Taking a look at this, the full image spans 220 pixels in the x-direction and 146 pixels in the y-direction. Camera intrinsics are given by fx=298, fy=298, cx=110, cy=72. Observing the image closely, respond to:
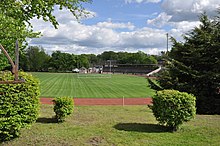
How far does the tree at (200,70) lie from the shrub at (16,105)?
9.10m

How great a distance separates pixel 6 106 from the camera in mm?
7566

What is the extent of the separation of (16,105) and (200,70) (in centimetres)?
1071

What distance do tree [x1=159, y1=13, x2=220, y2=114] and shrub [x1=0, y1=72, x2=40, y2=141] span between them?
9098 mm

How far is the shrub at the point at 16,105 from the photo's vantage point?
7559 mm

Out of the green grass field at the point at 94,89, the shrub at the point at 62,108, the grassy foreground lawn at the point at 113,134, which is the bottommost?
the green grass field at the point at 94,89

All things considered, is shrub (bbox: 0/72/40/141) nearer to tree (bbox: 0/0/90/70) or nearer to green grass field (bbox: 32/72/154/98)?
tree (bbox: 0/0/90/70)

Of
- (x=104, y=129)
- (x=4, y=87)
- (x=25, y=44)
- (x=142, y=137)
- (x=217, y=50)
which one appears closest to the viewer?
(x=4, y=87)

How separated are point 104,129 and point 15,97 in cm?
305

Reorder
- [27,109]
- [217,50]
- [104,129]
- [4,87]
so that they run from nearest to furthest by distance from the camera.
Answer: [4,87], [27,109], [104,129], [217,50]

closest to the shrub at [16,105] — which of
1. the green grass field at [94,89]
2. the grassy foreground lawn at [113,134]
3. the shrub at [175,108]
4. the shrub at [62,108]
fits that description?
the grassy foreground lawn at [113,134]

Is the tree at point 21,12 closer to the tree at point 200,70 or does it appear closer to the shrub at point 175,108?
the shrub at point 175,108

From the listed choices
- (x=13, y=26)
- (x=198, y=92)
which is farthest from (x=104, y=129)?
(x=198, y=92)

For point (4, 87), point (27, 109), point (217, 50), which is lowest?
point (27, 109)

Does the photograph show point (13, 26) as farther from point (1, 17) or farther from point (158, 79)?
point (158, 79)
